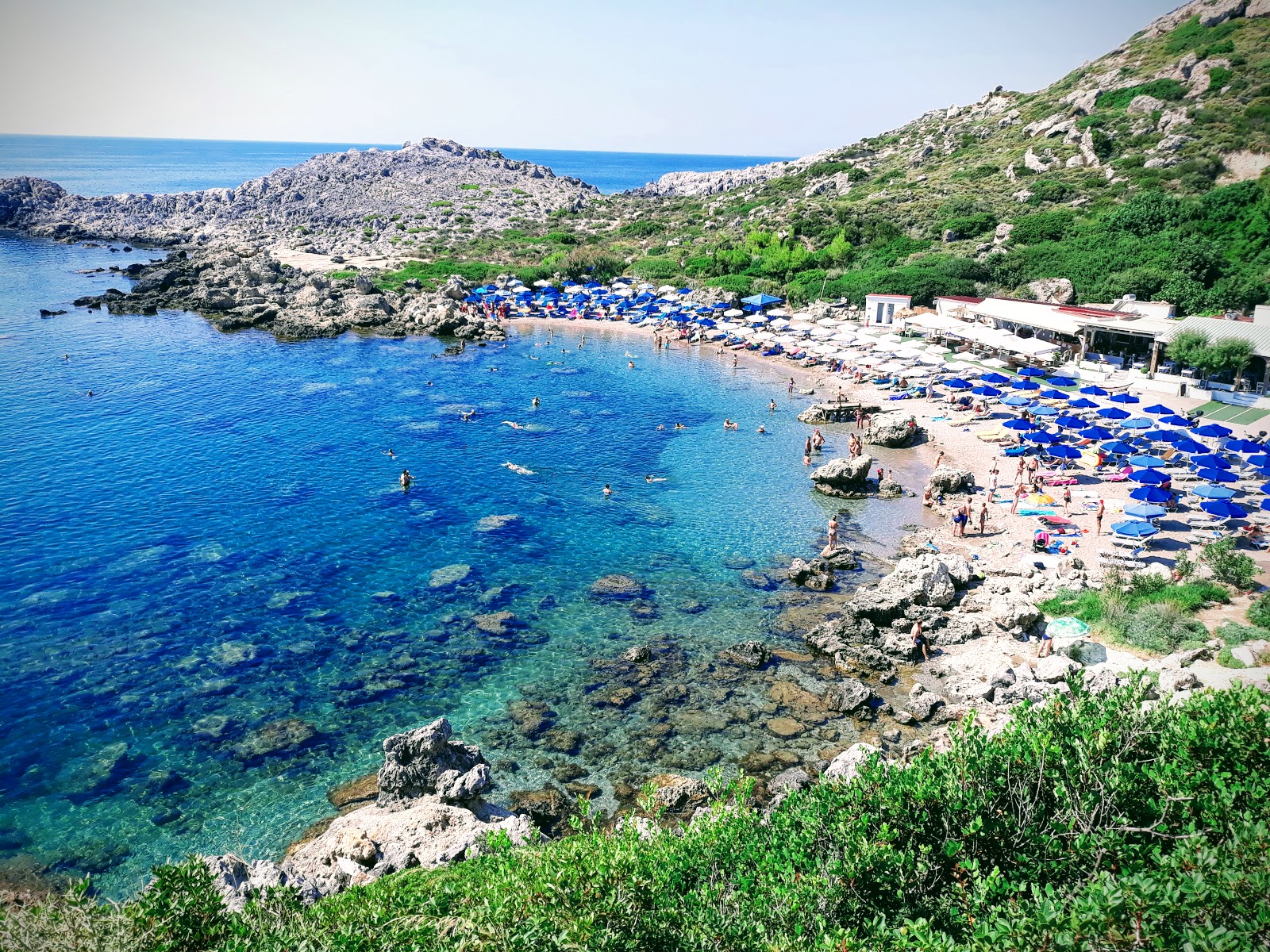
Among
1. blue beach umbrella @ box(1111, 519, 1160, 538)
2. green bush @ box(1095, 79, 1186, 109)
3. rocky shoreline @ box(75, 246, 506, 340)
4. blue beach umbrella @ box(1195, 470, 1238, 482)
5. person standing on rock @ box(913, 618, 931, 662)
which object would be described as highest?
green bush @ box(1095, 79, 1186, 109)

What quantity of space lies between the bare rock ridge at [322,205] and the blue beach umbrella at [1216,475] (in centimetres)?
9900

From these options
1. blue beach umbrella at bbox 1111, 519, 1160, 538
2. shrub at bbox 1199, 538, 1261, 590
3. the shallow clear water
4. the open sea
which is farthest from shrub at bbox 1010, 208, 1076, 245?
shrub at bbox 1199, 538, 1261, 590

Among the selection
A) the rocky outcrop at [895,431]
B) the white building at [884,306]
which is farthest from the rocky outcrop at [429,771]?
the white building at [884,306]

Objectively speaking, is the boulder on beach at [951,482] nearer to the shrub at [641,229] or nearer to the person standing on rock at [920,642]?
the person standing on rock at [920,642]

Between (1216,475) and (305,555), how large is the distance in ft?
126

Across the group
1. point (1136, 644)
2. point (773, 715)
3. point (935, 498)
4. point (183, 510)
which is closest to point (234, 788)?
point (773, 715)

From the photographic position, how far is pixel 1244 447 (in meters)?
31.2

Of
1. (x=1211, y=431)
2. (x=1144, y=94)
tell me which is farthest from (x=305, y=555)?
(x=1144, y=94)

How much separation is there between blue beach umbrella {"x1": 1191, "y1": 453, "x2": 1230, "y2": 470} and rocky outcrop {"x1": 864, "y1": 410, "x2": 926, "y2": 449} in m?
13.6

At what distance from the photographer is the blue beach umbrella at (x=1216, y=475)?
30.1 meters

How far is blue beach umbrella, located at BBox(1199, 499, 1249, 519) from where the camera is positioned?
1067 inches

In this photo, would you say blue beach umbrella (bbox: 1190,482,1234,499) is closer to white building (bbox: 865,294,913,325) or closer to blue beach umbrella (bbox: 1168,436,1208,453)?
blue beach umbrella (bbox: 1168,436,1208,453)

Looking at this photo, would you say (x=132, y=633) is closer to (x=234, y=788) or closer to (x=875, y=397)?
(x=234, y=788)

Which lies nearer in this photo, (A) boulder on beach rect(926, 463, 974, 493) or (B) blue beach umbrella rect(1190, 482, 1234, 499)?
(B) blue beach umbrella rect(1190, 482, 1234, 499)
